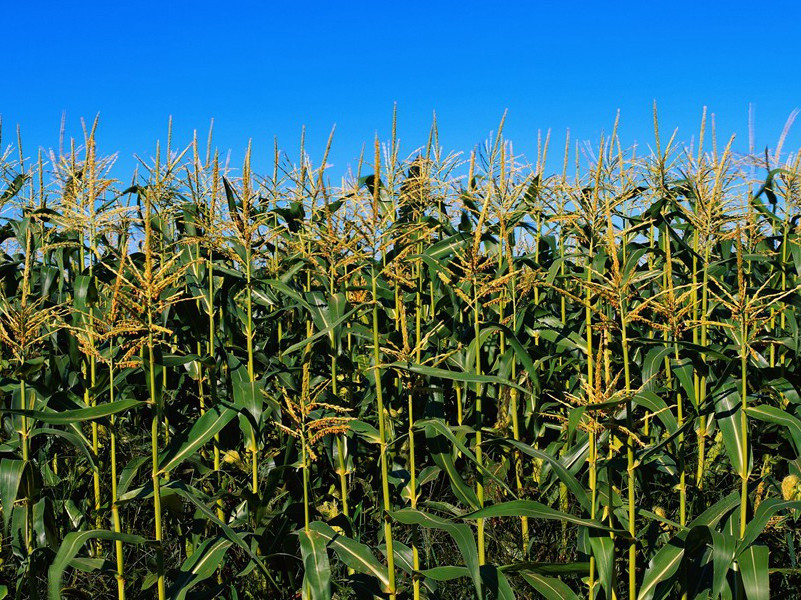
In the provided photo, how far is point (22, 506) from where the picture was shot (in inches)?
146

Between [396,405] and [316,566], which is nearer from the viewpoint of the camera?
[316,566]

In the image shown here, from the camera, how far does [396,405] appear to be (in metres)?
4.98

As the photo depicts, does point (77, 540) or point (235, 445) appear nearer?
point (77, 540)

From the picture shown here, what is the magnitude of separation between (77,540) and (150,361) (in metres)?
0.80

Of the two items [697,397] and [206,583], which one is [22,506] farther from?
[697,397]

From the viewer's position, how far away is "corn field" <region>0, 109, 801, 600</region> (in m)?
3.28

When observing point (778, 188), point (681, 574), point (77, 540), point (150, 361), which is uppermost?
point (778, 188)

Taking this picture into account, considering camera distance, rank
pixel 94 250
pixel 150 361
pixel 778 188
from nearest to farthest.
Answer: pixel 150 361, pixel 94 250, pixel 778 188

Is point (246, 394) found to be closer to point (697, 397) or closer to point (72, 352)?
point (72, 352)

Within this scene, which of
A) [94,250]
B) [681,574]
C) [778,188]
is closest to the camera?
[681,574]

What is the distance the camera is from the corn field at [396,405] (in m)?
3.28

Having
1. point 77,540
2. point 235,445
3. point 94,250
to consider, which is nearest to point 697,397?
point 235,445

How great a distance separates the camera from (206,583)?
4289 millimetres

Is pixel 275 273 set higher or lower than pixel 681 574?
higher
